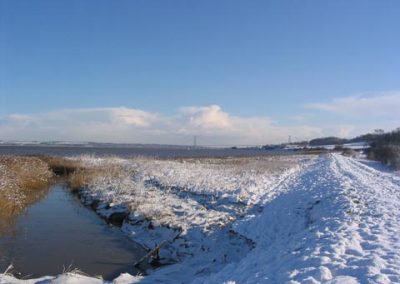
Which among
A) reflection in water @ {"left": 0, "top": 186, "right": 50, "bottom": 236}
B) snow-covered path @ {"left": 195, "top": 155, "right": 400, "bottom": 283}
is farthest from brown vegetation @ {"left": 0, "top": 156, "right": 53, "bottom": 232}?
snow-covered path @ {"left": 195, "top": 155, "right": 400, "bottom": 283}

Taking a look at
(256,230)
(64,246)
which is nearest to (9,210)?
(64,246)

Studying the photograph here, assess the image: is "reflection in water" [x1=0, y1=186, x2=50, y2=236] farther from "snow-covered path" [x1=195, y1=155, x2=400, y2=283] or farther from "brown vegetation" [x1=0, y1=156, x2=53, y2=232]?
"snow-covered path" [x1=195, y1=155, x2=400, y2=283]

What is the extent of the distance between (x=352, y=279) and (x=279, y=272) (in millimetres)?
1440

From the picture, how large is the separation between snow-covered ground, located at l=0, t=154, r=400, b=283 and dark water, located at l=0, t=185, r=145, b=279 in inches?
36.5

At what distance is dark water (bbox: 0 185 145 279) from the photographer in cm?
1166

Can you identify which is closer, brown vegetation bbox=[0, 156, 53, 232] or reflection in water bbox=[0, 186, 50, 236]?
reflection in water bbox=[0, 186, 50, 236]

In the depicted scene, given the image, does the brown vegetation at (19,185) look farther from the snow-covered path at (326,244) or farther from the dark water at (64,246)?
the snow-covered path at (326,244)

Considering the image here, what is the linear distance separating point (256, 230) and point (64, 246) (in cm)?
643

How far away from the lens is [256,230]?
14.5 metres

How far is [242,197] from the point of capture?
68.2ft

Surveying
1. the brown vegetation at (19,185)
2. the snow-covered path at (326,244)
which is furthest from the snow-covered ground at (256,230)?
the brown vegetation at (19,185)

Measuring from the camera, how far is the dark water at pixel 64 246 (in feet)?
38.2

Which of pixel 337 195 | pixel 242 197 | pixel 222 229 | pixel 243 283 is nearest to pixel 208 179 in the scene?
pixel 242 197

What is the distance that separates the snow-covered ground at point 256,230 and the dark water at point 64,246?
0.93 meters
